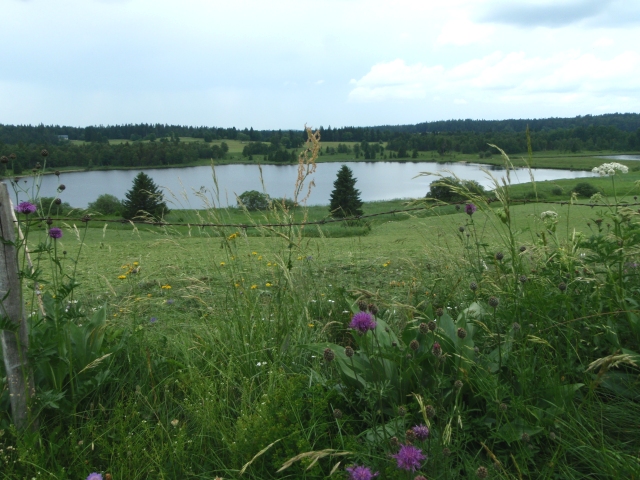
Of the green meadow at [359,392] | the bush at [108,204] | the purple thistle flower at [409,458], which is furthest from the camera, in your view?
the bush at [108,204]

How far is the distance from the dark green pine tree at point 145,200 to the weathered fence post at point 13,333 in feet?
3.30

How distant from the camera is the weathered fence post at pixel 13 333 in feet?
7.91

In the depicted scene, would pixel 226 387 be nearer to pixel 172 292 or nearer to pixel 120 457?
pixel 120 457

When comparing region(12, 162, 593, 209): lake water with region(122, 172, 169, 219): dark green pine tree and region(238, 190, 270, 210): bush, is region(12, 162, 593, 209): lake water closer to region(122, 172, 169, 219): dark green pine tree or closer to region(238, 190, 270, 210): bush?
region(122, 172, 169, 219): dark green pine tree

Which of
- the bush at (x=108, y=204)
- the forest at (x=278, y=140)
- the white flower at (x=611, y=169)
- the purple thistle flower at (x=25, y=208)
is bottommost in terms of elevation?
the bush at (x=108, y=204)

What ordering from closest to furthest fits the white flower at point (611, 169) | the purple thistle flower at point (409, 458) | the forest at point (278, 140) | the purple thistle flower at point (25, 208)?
the purple thistle flower at point (409, 458) → the purple thistle flower at point (25, 208) → the white flower at point (611, 169) → the forest at point (278, 140)

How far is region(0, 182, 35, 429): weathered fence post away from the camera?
A: 2.41 metres

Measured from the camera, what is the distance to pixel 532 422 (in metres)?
2.19

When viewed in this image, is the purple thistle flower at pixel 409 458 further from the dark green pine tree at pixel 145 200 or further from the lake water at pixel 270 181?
the lake water at pixel 270 181

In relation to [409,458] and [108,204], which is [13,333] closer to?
[409,458]

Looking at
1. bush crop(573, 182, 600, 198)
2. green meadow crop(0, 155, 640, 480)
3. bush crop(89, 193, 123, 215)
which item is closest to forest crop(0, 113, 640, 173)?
bush crop(89, 193, 123, 215)

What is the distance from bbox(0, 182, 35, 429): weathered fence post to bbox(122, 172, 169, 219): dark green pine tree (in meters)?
1.00

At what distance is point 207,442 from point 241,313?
119 cm

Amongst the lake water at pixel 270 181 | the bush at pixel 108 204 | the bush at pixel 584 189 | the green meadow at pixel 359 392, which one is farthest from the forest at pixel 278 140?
the green meadow at pixel 359 392
